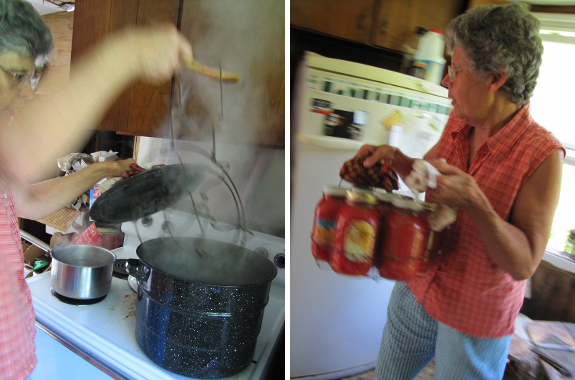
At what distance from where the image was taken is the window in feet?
1.03

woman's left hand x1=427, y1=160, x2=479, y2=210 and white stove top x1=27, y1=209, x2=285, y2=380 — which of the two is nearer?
woman's left hand x1=427, y1=160, x2=479, y2=210

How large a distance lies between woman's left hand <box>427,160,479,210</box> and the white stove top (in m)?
0.55

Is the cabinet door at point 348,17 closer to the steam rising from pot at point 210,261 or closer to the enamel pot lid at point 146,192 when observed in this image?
the enamel pot lid at point 146,192

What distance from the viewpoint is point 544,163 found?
31 centimetres

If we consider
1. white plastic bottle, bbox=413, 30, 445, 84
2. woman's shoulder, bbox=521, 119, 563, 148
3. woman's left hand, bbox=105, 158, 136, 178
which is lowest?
woman's left hand, bbox=105, 158, 136, 178

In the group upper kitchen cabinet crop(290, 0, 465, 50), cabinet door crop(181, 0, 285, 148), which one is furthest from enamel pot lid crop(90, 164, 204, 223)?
upper kitchen cabinet crop(290, 0, 465, 50)

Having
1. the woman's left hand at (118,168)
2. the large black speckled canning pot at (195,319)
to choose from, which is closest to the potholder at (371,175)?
the large black speckled canning pot at (195,319)

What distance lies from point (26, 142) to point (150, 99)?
1.37 feet

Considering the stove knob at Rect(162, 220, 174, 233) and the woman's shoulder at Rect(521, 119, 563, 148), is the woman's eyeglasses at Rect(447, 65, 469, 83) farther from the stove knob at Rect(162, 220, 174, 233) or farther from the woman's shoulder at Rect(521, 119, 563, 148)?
the stove knob at Rect(162, 220, 174, 233)

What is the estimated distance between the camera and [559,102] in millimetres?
323

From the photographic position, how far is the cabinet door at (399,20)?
40cm

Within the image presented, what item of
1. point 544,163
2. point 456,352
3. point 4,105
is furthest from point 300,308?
point 4,105

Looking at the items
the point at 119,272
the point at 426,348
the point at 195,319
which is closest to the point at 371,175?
the point at 426,348

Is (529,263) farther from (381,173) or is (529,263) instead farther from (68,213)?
(68,213)
